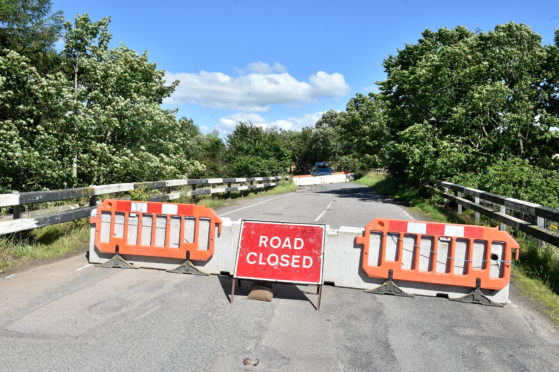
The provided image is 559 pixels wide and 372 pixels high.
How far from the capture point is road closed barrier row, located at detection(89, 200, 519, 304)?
575 cm

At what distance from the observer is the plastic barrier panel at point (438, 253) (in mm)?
5750

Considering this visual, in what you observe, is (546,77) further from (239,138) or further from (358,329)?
(239,138)

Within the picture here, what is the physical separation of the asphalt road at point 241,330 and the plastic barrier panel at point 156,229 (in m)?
0.63

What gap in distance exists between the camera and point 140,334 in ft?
13.6

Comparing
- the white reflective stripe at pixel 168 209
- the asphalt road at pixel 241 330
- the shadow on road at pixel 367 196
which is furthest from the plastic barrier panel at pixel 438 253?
the shadow on road at pixel 367 196

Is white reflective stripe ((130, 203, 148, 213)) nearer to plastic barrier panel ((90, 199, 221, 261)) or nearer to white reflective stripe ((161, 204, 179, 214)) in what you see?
plastic barrier panel ((90, 199, 221, 261))

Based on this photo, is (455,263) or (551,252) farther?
(551,252)

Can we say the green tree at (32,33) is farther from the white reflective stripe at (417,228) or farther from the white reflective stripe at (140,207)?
the white reflective stripe at (417,228)

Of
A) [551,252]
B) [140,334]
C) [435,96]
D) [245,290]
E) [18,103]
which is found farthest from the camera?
[435,96]

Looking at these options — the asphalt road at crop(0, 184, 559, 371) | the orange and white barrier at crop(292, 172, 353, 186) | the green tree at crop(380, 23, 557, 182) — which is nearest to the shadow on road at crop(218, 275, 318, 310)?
the asphalt road at crop(0, 184, 559, 371)

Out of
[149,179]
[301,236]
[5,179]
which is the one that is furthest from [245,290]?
[149,179]

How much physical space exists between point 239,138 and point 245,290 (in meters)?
33.2

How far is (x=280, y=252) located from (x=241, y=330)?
5.39 ft

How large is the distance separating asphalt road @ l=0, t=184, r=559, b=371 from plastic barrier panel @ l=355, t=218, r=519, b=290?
365 mm
